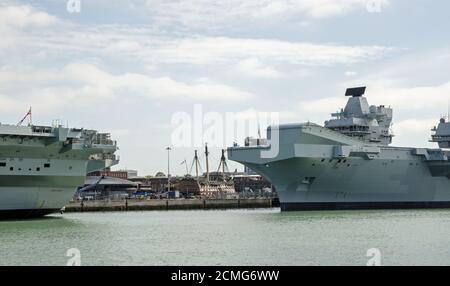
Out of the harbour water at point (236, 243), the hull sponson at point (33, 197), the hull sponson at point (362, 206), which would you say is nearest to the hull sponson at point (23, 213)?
the hull sponson at point (33, 197)

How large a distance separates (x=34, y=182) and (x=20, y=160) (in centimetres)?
148

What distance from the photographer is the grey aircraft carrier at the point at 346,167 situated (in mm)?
39812

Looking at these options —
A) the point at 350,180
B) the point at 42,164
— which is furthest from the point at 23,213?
the point at 350,180

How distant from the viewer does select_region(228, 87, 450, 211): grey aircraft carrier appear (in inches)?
1567

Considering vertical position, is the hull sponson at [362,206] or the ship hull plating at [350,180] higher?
the ship hull plating at [350,180]

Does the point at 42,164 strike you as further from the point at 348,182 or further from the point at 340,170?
the point at 348,182

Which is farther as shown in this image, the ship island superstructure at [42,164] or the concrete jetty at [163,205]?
the concrete jetty at [163,205]

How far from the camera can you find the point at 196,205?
61844 mm

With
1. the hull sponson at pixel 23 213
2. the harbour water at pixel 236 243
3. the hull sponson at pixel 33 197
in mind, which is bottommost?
the harbour water at pixel 236 243

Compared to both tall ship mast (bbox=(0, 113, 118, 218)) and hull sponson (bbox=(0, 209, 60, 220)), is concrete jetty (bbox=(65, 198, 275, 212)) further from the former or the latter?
tall ship mast (bbox=(0, 113, 118, 218))

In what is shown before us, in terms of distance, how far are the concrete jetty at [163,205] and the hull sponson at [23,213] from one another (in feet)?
55.7

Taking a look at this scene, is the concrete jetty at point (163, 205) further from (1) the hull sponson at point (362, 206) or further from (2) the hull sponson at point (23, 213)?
(1) the hull sponson at point (362, 206)

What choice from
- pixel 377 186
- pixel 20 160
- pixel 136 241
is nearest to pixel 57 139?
pixel 20 160

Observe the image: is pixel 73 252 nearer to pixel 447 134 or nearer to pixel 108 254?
pixel 108 254
